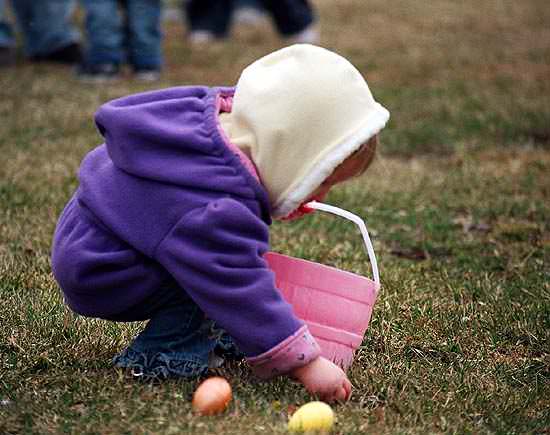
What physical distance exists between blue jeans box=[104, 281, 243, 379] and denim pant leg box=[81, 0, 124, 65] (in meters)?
4.53

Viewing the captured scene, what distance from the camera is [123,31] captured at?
22.7 ft

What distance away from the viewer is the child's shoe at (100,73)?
6738mm

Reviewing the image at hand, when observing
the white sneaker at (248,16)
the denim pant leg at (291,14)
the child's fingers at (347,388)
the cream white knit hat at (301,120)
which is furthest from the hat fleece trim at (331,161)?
the white sneaker at (248,16)

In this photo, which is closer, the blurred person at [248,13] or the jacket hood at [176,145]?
the jacket hood at [176,145]

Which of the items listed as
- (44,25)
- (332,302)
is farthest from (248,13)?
(332,302)

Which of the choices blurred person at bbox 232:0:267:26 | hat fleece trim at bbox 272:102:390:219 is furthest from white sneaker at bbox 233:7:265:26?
hat fleece trim at bbox 272:102:390:219

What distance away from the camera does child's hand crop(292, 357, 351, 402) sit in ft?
7.26

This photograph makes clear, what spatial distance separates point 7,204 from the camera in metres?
3.99

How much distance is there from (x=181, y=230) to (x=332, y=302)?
1.48 feet

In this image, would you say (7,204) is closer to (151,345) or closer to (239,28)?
(151,345)

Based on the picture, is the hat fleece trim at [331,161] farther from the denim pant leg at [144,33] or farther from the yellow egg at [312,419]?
the denim pant leg at [144,33]

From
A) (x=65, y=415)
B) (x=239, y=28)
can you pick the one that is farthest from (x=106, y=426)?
(x=239, y=28)

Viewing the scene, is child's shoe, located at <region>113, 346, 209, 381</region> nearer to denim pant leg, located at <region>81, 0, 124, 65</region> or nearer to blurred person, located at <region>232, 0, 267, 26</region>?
denim pant leg, located at <region>81, 0, 124, 65</region>

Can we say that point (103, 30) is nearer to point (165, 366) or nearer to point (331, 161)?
point (165, 366)
